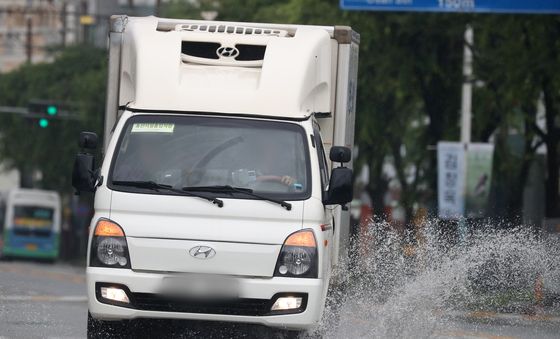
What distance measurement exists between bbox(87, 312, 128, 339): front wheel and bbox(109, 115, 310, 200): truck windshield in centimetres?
105

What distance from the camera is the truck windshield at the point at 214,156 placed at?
428 inches

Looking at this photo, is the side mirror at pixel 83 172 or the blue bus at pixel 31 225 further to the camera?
the blue bus at pixel 31 225

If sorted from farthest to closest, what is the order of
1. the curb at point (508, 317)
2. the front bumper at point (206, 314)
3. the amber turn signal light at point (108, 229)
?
the curb at point (508, 317), the amber turn signal light at point (108, 229), the front bumper at point (206, 314)

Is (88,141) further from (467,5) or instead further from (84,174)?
(467,5)

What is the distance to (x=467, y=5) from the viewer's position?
22312 mm

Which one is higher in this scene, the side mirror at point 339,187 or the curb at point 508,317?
the side mirror at point 339,187

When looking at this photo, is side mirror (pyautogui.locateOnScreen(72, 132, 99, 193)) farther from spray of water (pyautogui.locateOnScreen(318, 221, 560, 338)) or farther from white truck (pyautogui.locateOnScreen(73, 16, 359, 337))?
spray of water (pyautogui.locateOnScreen(318, 221, 560, 338))

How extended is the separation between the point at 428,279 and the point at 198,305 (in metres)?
3.42

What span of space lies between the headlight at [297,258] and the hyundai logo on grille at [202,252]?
0.48 meters

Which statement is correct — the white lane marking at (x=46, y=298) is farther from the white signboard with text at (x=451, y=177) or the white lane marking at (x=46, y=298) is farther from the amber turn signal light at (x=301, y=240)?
the white signboard with text at (x=451, y=177)

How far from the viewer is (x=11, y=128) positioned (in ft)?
180

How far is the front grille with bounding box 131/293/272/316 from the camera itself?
1043 cm

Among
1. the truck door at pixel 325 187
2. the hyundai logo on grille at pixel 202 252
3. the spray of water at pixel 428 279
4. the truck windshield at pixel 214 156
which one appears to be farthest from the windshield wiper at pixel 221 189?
the spray of water at pixel 428 279

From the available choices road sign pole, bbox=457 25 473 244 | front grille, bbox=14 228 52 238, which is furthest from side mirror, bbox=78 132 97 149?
front grille, bbox=14 228 52 238
